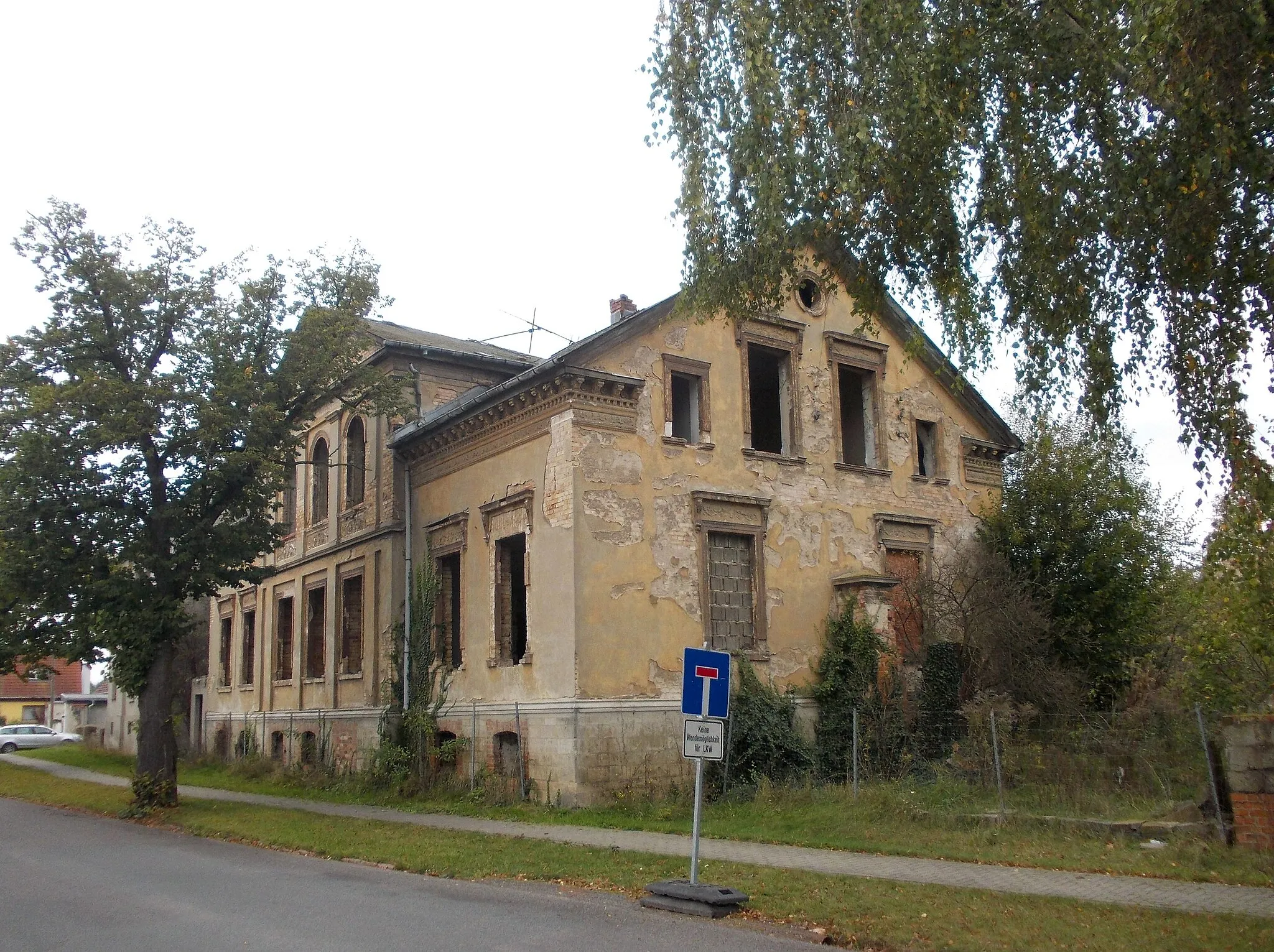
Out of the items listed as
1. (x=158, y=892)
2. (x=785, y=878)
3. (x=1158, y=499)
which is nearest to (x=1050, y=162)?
(x=785, y=878)

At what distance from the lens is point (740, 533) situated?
20.5m

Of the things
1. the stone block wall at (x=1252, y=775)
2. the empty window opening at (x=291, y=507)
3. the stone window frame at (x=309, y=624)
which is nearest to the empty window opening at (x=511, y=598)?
the stone window frame at (x=309, y=624)

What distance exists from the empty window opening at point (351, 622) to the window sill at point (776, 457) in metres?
9.76

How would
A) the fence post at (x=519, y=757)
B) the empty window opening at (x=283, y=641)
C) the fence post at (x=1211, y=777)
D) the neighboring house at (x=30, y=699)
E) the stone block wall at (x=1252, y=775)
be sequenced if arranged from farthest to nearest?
the neighboring house at (x=30, y=699) < the empty window opening at (x=283, y=641) < the fence post at (x=519, y=757) < the fence post at (x=1211, y=777) < the stone block wall at (x=1252, y=775)

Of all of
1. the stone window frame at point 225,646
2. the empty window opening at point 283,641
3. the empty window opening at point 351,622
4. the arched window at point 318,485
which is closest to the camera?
the empty window opening at point 351,622

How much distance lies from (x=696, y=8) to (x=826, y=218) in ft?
8.28

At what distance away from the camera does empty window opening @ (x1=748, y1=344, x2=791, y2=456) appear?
71.8 ft

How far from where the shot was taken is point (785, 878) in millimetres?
11203

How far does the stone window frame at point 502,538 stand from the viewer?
19359 millimetres

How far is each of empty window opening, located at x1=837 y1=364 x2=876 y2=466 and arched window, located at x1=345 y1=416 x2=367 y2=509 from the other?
10.8 meters

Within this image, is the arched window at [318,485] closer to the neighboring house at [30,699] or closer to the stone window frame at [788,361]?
the stone window frame at [788,361]

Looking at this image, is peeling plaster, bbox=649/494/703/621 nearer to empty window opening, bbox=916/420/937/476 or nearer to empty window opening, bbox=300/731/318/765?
empty window opening, bbox=916/420/937/476

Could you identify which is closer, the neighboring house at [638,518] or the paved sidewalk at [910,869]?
the paved sidewalk at [910,869]

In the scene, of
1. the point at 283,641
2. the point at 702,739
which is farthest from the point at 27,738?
the point at 702,739
